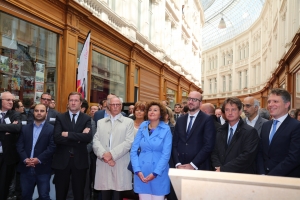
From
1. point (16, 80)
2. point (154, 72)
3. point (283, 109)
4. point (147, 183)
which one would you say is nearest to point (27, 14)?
point (16, 80)

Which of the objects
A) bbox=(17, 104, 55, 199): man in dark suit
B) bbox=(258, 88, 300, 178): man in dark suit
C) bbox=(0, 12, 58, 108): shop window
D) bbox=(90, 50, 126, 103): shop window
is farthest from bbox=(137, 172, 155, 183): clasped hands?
bbox=(90, 50, 126, 103): shop window

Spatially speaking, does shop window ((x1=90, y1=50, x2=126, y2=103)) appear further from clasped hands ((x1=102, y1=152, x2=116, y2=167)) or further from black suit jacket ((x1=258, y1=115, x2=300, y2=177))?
black suit jacket ((x1=258, y1=115, x2=300, y2=177))

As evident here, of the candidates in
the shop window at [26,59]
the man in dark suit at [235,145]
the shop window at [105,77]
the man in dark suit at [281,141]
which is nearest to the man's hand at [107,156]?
the man in dark suit at [235,145]

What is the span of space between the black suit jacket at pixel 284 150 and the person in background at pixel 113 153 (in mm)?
1909

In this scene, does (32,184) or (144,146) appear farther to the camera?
(32,184)

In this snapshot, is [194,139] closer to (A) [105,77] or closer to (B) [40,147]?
(B) [40,147]

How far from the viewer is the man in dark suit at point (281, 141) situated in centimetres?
308

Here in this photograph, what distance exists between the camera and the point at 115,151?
410 centimetres

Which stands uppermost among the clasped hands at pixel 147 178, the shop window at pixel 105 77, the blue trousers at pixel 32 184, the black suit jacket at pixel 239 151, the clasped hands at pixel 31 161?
the shop window at pixel 105 77

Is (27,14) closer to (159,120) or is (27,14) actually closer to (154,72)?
(159,120)

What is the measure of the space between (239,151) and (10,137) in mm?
3464

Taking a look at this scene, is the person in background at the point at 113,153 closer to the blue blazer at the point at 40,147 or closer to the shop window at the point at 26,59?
the blue blazer at the point at 40,147

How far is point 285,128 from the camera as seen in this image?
10.5 feet

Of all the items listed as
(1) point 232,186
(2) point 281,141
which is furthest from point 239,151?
(1) point 232,186
